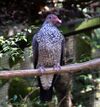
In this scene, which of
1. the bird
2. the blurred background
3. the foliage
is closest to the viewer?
the bird

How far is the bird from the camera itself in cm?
389

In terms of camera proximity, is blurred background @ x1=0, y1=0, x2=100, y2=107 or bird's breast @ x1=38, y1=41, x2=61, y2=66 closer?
bird's breast @ x1=38, y1=41, x2=61, y2=66

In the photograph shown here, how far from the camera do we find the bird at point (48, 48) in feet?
12.8

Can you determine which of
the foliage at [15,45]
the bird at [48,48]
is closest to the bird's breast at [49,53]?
the bird at [48,48]

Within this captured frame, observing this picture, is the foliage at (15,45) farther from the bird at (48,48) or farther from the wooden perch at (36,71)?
the wooden perch at (36,71)

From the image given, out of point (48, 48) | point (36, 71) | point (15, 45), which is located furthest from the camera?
point (15, 45)

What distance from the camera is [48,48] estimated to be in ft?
12.8

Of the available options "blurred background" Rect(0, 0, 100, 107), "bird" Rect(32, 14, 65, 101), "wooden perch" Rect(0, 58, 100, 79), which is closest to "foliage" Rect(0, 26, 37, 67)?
"blurred background" Rect(0, 0, 100, 107)

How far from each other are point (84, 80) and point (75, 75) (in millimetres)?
154

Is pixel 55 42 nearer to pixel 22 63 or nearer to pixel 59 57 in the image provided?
pixel 59 57

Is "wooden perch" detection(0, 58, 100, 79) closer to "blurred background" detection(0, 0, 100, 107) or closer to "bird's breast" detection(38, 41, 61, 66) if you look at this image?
"bird's breast" detection(38, 41, 61, 66)

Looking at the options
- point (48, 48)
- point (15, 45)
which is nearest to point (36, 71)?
point (48, 48)

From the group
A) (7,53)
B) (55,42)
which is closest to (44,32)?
(55,42)

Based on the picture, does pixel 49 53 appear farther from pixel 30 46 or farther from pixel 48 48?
pixel 30 46
